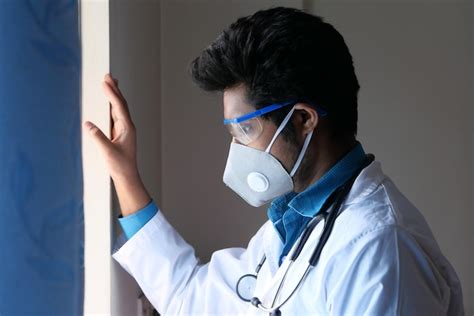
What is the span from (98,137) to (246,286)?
0.59 meters

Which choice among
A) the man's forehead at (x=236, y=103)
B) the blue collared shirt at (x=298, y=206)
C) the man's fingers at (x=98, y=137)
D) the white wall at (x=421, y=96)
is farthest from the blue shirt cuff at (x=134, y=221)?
the white wall at (x=421, y=96)

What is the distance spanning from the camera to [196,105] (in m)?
1.86

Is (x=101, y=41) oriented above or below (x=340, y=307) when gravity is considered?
above

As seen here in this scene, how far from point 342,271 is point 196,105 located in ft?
3.64

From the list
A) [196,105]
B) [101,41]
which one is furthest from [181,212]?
[101,41]

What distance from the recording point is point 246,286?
132cm

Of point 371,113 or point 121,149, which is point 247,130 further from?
point 371,113

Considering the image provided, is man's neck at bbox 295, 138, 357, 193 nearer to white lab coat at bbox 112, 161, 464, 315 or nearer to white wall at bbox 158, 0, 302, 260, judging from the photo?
white lab coat at bbox 112, 161, 464, 315

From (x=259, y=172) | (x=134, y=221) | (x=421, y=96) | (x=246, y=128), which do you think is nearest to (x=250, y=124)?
(x=246, y=128)

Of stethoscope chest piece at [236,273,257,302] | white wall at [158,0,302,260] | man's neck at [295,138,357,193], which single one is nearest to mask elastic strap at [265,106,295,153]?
man's neck at [295,138,357,193]

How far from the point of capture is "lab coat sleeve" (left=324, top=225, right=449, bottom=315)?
835mm

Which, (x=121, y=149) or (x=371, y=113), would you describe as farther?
(x=371, y=113)

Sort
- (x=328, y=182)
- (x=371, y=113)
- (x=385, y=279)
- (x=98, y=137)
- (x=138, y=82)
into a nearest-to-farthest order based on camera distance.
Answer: (x=385, y=279)
(x=328, y=182)
(x=98, y=137)
(x=138, y=82)
(x=371, y=113)

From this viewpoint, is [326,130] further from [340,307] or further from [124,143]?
[124,143]
